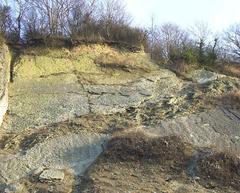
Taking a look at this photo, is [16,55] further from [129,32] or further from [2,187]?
[2,187]

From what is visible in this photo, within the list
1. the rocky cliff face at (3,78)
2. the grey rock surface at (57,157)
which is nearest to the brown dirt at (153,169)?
the grey rock surface at (57,157)

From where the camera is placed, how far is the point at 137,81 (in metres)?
24.9

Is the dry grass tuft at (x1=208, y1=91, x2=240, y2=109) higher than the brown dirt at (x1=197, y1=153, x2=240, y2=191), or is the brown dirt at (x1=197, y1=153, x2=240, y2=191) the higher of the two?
the dry grass tuft at (x1=208, y1=91, x2=240, y2=109)

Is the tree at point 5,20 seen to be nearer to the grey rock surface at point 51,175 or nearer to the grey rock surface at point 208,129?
the grey rock surface at point 208,129

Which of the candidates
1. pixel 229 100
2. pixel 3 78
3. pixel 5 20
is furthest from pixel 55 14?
pixel 229 100

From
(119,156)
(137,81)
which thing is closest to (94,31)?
(137,81)

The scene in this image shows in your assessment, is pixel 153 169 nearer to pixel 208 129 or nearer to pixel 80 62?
pixel 208 129

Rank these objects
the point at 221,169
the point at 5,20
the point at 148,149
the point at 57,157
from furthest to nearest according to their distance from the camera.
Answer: the point at 5,20, the point at 57,157, the point at 148,149, the point at 221,169

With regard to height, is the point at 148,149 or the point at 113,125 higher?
the point at 113,125

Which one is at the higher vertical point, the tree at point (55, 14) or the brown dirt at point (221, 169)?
the tree at point (55, 14)

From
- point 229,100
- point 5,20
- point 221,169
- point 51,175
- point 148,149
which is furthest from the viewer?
point 5,20

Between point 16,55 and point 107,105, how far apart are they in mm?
5342

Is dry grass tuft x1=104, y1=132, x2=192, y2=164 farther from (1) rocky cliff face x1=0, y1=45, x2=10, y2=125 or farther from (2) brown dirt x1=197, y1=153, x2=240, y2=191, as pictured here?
(1) rocky cliff face x1=0, y1=45, x2=10, y2=125

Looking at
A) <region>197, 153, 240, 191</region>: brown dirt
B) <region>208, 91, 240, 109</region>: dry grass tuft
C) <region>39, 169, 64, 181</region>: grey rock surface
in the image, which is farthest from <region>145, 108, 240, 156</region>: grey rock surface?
<region>39, 169, 64, 181</region>: grey rock surface
